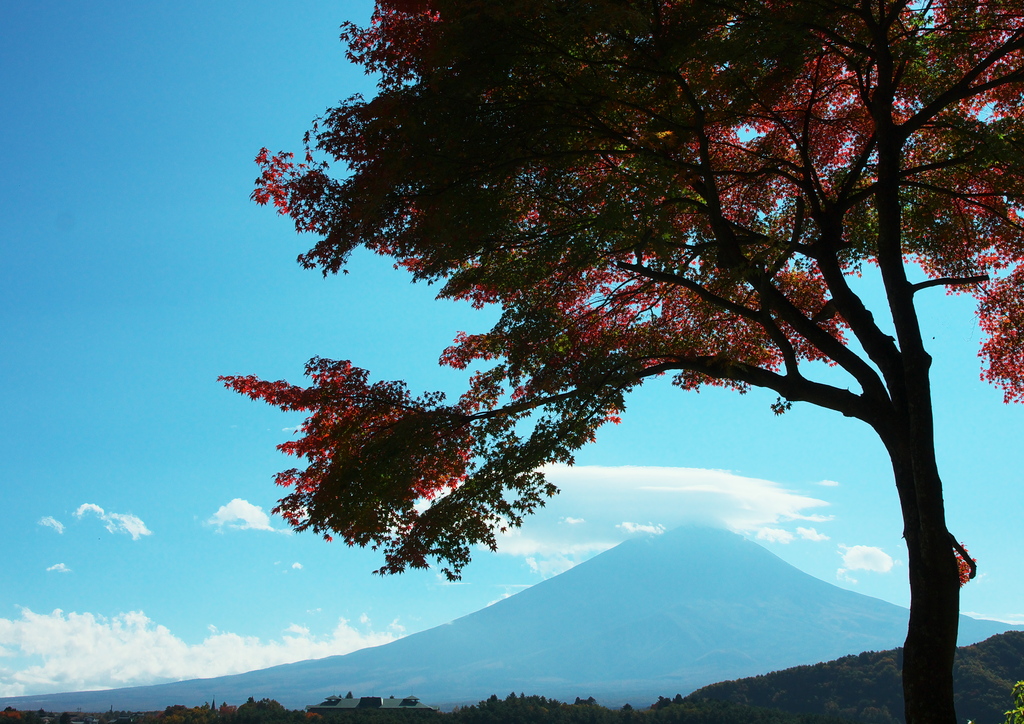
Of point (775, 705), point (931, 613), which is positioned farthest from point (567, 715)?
point (931, 613)

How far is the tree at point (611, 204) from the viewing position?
6.08m

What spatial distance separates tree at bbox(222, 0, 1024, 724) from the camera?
239 inches

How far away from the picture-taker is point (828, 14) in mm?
6527

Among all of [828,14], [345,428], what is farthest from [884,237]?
[345,428]

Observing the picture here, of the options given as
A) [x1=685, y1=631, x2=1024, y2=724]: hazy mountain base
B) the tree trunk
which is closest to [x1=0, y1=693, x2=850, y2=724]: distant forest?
[x1=685, y1=631, x2=1024, y2=724]: hazy mountain base

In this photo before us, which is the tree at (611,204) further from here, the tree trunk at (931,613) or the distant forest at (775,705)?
the distant forest at (775,705)

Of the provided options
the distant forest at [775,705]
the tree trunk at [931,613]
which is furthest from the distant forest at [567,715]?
the tree trunk at [931,613]

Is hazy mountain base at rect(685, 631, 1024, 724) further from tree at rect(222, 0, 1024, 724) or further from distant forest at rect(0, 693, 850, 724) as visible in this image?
tree at rect(222, 0, 1024, 724)

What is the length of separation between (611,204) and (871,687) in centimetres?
3355

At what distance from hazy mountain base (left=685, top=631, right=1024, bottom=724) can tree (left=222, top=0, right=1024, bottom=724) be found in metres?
26.3

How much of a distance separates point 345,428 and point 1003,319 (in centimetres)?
783

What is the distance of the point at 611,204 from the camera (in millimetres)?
5930

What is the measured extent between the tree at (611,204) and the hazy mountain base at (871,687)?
86.3 ft

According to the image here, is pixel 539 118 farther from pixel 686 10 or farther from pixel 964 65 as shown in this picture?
pixel 964 65
